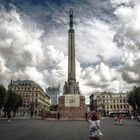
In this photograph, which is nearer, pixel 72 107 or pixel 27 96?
pixel 72 107

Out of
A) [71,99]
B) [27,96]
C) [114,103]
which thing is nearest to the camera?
[71,99]

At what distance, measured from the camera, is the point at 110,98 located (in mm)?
161875

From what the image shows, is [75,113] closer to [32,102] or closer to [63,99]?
[63,99]

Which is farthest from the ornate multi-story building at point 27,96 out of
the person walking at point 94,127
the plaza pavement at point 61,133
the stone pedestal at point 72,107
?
the person walking at point 94,127

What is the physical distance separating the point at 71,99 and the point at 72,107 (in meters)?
2.57

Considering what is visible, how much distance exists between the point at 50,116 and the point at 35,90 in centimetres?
7244

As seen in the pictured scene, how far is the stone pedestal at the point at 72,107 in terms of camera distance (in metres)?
79.1

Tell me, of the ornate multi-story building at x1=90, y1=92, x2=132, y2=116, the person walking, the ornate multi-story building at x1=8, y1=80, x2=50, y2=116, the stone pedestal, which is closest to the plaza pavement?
the person walking

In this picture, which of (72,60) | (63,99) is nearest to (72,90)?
(63,99)

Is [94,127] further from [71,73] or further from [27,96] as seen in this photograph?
[27,96]

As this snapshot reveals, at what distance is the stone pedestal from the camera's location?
79.1m

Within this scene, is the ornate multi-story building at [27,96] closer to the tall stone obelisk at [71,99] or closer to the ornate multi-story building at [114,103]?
the ornate multi-story building at [114,103]

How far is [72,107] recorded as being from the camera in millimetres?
80438

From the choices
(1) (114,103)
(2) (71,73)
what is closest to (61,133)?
(2) (71,73)
